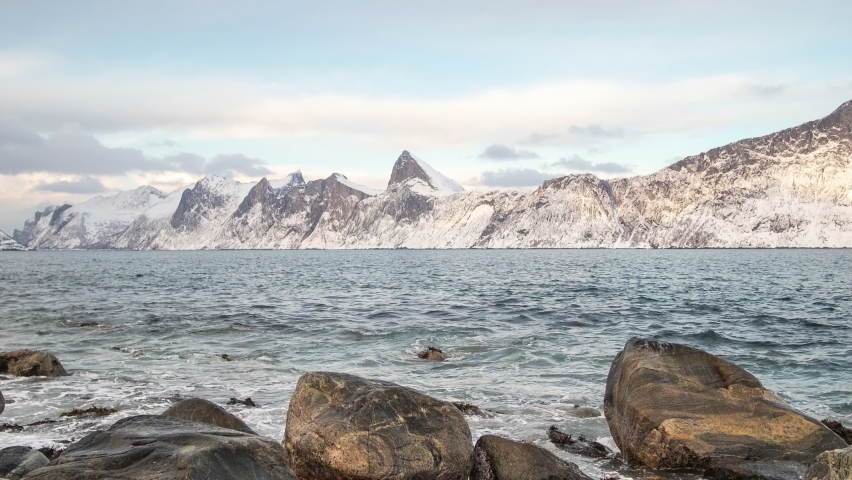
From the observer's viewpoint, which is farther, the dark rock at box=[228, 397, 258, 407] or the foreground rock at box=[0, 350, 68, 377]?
the foreground rock at box=[0, 350, 68, 377]

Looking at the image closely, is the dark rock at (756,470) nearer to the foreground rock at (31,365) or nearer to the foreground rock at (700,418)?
the foreground rock at (700,418)

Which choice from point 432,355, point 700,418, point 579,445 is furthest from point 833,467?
point 432,355

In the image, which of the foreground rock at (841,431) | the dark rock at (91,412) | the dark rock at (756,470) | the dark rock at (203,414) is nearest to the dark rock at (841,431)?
the foreground rock at (841,431)

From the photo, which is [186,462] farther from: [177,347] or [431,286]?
[431,286]

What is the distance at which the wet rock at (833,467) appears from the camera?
713cm

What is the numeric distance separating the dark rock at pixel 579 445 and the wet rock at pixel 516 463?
2.03 metres

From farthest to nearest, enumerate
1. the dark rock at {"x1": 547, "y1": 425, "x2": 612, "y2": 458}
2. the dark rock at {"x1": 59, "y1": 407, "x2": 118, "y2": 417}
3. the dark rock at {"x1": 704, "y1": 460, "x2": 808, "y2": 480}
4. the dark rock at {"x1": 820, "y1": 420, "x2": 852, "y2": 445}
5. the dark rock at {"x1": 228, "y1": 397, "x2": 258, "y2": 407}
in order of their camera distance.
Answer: the dark rock at {"x1": 228, "y1": 397, "x2": 258, "y2": 407} < the dark rock at {"x1": 59, "y1": 407, "x2": 118, "y2": 417} < the dark rock at {"x1": 820, "y1": 420, "x2": 852, "y2": 445} < the dark rock at {"x1": 547, "y1": 425, "x2": 612, "y2": 458} < the dark rock at {"x1": 704, "y1": 460, "x2": 808, "y2": 480}

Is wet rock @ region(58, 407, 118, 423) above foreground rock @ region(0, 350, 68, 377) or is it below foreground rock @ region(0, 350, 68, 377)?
below

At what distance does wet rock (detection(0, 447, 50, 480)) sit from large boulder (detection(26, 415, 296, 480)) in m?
2.16

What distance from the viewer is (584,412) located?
54.2 ft

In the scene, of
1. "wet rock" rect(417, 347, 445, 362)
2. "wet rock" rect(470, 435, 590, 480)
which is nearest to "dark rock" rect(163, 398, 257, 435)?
"wet rock" rect(470, 435, 590, 480)

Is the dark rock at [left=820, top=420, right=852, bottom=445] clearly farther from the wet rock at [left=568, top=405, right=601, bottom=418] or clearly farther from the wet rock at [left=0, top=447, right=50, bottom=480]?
the wet rock at [left=0, top=447, right=50, bottom=480]

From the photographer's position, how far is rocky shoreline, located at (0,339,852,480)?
34.6 feet

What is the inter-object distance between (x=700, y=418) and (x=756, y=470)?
1.27m
